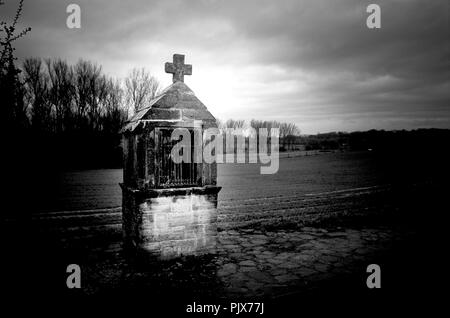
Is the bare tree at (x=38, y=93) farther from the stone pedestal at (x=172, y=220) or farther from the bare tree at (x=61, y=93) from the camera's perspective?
the stone pedestal at (x=172, y=220)

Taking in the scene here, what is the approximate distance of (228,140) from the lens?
75.2 m

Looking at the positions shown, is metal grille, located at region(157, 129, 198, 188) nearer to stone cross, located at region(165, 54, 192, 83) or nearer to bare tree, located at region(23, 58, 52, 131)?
stone cross, located at region(165, 54, 192, 83)

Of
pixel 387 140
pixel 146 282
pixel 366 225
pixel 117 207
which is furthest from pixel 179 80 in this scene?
pixel 387 140

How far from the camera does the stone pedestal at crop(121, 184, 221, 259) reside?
5.69 meters

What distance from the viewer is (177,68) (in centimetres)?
641

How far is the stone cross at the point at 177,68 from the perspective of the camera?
6371 millimetres

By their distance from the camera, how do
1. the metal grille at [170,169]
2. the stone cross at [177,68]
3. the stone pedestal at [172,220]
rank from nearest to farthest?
the stone pedestal at [172,220]
the metal grille at [170,169]
the stone cross at [177,68]

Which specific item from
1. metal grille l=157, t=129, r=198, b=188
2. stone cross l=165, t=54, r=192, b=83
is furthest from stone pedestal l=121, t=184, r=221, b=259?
stone cross l=165, t=54, r=192, b=83

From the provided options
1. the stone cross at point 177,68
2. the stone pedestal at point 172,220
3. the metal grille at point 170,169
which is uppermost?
the stone cross at point 177,68

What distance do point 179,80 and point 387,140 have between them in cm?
6882

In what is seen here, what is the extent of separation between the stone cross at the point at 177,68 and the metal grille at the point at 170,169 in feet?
4.13

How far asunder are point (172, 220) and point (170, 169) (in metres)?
1.03

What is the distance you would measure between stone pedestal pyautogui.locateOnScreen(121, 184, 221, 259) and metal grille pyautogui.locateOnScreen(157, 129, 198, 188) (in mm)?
224

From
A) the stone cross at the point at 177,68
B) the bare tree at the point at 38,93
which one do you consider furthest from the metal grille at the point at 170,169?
the bare tree at the point at 38,93
